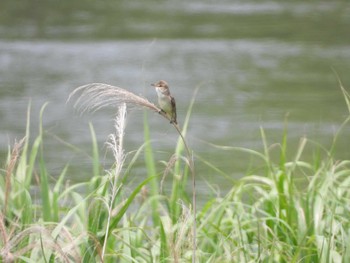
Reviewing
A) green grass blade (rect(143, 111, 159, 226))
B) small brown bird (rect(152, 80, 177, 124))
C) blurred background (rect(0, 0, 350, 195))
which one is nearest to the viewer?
small brown bird (rect(152, 80, 177, 124))

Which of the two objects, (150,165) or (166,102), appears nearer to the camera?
(166,102)

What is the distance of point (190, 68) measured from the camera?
734 cm

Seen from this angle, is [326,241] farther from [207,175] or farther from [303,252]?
[207,175]

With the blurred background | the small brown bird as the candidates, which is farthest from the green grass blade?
the blurred background

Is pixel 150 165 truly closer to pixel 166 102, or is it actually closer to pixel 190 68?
pixel 166 102

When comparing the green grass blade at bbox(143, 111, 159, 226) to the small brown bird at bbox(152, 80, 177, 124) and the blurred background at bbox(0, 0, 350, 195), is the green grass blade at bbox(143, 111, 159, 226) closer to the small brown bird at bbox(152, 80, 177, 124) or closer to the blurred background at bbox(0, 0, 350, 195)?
the small brown bird at bbox(152, 80, 177, 124)

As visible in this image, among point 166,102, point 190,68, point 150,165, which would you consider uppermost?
point 166,102

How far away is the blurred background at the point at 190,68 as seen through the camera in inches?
222

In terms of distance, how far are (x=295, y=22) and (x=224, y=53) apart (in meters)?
1.27

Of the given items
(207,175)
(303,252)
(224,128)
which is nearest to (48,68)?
(224,128)

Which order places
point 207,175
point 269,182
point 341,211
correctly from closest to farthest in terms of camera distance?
point 341,211 → point 269,182 → point 207,175

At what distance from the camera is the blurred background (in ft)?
18.5

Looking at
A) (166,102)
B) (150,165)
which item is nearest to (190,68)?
(150,165)

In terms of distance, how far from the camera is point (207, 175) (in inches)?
198
